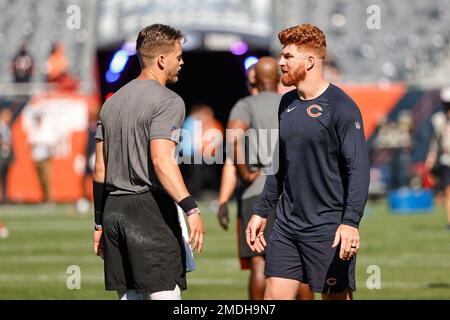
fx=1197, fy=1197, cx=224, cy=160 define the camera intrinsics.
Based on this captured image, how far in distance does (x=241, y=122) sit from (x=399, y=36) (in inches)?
1016

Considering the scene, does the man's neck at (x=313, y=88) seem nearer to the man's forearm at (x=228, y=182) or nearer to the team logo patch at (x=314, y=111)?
the team logo patch at (x=314, y=111)

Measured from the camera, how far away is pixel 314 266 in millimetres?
7688

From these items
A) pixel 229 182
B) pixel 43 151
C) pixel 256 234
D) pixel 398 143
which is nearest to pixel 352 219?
pixel 256 234

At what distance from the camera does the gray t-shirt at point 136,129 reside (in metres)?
7.46

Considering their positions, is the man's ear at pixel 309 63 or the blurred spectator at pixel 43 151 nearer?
the man's ear at pixel 309 63

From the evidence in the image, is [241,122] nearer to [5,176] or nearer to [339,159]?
[339,159]

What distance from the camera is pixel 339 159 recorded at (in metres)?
7.65

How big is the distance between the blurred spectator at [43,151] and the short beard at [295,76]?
19.3 metres

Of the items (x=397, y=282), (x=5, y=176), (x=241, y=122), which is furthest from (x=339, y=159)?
(x=5, y=176)

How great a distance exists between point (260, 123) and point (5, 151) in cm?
1788

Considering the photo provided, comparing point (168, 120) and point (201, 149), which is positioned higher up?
point (168, 120)

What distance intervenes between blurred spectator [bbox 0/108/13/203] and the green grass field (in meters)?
3.60

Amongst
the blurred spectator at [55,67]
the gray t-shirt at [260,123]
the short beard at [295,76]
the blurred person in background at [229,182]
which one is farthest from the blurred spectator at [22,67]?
the short beard at [295,76]

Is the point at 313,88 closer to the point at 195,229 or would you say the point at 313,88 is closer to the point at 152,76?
the point at 152,76
